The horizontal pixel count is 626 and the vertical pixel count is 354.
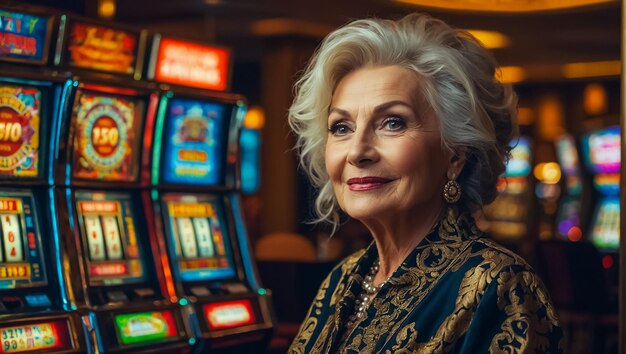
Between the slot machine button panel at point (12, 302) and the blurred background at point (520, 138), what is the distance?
4.63ft

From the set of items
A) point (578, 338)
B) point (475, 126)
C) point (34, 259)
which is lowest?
point (578, 338)

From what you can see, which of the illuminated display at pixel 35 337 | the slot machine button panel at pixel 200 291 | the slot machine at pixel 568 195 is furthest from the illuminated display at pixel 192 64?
the slot machine at pixel 568 195

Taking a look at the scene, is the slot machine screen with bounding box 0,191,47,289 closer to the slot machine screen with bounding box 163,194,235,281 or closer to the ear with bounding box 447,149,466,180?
the slot machine screen with bounding box 163,194,235,281

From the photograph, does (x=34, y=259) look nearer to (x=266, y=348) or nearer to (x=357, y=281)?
(x=266, y=348)

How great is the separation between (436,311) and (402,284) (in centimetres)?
14

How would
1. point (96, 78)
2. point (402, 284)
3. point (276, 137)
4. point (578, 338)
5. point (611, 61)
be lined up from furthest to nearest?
point (611, 61) < point (276, 137) < point (578, 338) < point (96, 78) < point (402, 284)

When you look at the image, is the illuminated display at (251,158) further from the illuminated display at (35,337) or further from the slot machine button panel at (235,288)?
the illuminated display at (35,337)

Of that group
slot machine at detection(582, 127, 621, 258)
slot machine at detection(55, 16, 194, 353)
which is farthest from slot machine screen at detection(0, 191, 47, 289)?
slot machine at detection(582, 127, 621, 258)

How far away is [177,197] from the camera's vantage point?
401cm

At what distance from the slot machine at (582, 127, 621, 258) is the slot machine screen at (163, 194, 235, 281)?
4907 millimetres

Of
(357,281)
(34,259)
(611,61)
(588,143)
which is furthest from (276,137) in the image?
(357,281)

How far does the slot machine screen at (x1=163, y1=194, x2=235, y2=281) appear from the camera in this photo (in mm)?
3936

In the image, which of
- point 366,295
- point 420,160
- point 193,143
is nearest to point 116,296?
point 193,143

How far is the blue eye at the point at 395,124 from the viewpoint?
188 centimetres
